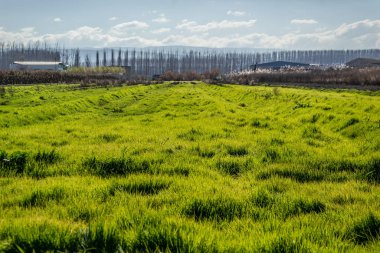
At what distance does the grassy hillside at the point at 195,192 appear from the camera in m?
3.76

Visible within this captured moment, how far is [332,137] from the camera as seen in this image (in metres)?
13.6

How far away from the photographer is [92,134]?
14594 mm

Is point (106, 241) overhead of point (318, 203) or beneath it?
overhead

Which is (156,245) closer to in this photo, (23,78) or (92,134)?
(92,134)

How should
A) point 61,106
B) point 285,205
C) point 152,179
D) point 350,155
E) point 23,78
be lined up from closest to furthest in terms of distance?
point 285,205 → point 152,179 → point 350,155 → point 61,106 → point 23,78

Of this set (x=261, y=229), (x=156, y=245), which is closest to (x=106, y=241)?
(x=156, y=245)

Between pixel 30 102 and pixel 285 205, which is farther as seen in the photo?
pixel 30 102

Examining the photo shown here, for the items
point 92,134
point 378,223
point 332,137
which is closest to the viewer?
point 378,223

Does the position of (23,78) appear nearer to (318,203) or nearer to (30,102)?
(30,102)

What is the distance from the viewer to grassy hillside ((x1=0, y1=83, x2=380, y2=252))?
148 inches

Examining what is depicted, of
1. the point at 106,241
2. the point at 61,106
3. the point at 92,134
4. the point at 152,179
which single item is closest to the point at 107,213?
the point at 106,241

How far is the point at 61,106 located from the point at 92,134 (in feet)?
43.4

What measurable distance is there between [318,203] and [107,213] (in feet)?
10.8

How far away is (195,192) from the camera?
6.30 m
